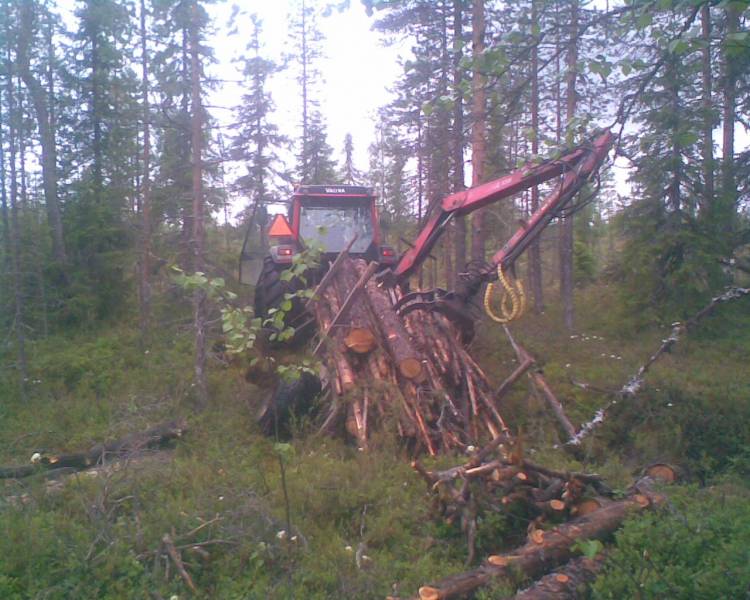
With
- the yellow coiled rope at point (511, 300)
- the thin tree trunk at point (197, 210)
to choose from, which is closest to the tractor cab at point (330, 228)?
the thin tree trunk at point (197, 210)

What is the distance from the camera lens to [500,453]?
270 inches

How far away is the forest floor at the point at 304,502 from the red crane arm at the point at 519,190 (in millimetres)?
2471

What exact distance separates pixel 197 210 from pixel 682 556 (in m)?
9.53

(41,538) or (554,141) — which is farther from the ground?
(554,141)

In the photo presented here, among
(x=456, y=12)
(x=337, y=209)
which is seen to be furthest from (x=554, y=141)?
(x=456, y=12)

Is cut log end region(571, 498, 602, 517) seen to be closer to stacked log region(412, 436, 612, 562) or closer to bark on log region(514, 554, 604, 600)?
stacked log region(412, 436, 612, 562)

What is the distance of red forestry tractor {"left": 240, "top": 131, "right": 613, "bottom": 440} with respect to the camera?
888 centimetres

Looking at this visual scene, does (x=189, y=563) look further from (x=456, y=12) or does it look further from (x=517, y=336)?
(x=456, y=12)

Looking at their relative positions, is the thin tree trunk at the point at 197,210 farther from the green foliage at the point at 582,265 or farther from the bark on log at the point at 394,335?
the green foliage at the point at 582,265

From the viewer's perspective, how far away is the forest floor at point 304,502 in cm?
505

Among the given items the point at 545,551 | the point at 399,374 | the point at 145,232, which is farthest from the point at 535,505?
the point at 145,232

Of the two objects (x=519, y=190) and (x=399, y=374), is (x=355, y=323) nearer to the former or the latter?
(x=399, y=374)

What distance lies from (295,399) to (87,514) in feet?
11.5

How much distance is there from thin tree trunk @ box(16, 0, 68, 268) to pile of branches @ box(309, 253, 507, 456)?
36.0ft
